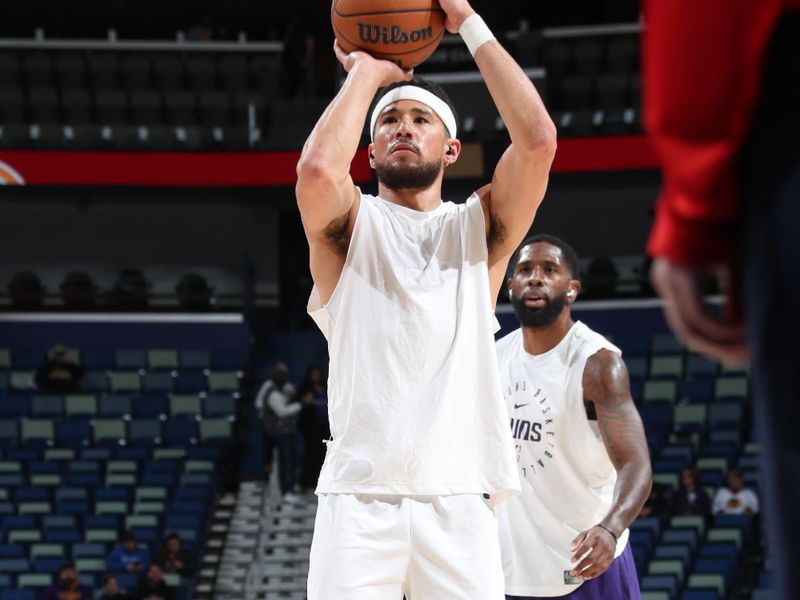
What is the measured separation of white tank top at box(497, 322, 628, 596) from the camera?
4996 mm

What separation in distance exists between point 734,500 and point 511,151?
35.4ft

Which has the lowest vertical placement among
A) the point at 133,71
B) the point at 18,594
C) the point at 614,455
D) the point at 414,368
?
the point at 18,594

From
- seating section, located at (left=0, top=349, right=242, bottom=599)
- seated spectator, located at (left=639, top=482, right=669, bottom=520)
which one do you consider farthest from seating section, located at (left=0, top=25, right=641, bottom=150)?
seated spectator, located at (left=639, top=482, right=669, bottom=520)

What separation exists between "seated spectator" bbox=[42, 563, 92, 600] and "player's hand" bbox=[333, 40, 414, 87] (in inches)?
367

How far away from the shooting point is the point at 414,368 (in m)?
3.75

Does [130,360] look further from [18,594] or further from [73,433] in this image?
[18,594]

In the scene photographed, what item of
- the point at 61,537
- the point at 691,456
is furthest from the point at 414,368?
the point at 691,456

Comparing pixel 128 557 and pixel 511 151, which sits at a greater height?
pixel 511 151

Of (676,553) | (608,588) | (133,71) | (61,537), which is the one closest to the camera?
(608,588)

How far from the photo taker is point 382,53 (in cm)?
412

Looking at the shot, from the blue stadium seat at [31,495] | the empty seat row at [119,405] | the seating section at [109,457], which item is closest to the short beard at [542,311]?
the seating section at [109,457]

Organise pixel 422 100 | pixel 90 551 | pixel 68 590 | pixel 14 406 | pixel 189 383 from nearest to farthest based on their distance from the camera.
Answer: pixel 422 100, pixel 68 590, pixel 90 551, pixel 14 406, pixel 189 383

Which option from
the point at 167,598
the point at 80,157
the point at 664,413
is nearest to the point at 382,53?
the point at 167,598

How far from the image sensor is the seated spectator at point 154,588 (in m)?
12.3
